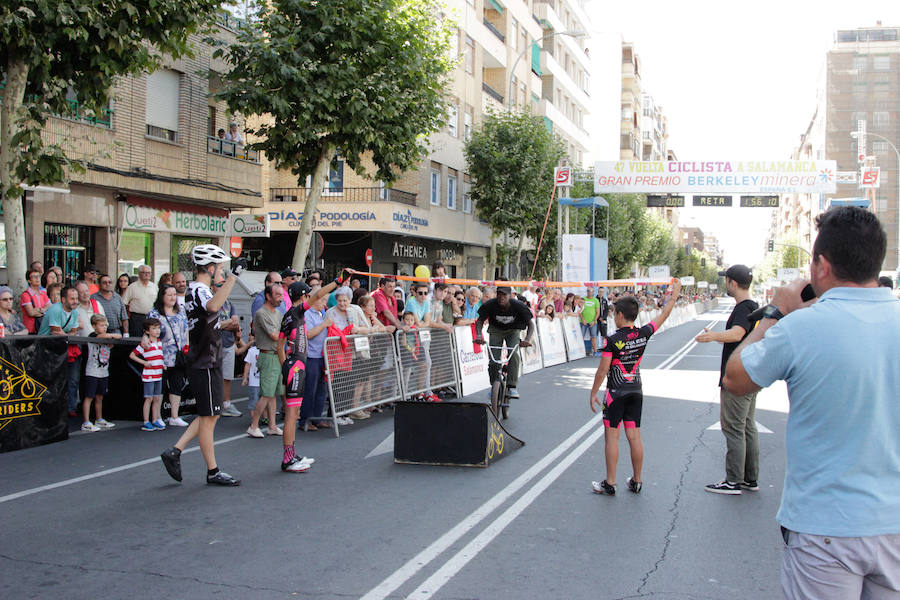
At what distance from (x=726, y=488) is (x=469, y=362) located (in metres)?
7.35

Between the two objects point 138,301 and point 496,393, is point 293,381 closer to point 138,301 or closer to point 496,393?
point 496,393

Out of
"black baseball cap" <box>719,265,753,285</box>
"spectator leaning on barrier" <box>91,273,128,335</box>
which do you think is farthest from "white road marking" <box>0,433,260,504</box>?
"black baseball cap" <box>719,265,753,285</box>

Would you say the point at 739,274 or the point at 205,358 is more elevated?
the point at 739,274

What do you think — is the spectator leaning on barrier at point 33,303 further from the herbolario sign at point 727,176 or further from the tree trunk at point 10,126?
the herbolario sign at point 727,176

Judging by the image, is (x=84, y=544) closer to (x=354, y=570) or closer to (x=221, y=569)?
(x=221, y=569)

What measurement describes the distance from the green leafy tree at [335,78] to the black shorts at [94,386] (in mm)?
7970

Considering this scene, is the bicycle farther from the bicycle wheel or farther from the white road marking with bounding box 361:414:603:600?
the white road marking with bounding box 361:414:603:600

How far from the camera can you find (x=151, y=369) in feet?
33.4

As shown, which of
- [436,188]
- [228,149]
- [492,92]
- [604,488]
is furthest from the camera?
[492,92]

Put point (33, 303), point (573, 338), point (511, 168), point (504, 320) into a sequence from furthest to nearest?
point (511, 168), point (573, 338), point (504, 320), point (33, 303)

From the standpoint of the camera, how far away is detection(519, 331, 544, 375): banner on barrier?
18016 millimetres

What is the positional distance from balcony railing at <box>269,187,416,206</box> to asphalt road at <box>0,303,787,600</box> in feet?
68.4

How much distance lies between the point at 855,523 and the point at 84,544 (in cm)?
478

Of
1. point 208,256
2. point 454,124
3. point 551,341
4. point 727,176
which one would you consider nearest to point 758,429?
point 208,256
